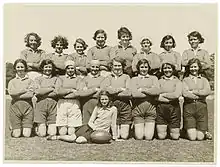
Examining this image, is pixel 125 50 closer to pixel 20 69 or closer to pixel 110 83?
pixel 110 83

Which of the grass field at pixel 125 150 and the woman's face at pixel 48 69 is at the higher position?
the woman's face at pixel 48 69

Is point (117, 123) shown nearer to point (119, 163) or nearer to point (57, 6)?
point (119, 163)

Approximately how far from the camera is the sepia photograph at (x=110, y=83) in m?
0.77

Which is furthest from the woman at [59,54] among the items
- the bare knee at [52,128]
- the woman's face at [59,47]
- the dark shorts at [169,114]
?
the dark shorts at [169,114]

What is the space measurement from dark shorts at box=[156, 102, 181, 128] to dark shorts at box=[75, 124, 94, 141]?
14cm

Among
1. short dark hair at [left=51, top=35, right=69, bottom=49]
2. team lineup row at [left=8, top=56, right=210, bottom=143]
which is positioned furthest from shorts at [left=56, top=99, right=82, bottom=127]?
short dark hair at [left=51, top=35, right=69, bottom=49]

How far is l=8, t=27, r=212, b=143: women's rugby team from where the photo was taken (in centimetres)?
77

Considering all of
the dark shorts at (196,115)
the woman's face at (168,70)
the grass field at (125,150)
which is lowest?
the grass field at (125,150)

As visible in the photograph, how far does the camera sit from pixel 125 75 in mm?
770

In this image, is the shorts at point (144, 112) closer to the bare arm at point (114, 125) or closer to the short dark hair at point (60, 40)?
the bare arm at point (114, 125)

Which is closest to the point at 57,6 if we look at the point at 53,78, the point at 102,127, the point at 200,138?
the point at 53,78

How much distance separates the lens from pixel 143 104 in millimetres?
766

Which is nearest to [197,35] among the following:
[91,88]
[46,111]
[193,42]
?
[193,42]

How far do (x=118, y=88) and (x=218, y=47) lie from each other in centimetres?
21
